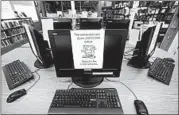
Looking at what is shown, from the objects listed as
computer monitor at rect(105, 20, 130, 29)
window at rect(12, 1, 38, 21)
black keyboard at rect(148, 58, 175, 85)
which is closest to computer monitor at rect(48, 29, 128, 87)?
black keyboard at rect(148, 58, 175, 85)

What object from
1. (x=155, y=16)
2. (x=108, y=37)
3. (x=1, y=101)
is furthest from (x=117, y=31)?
(x=155, y=16)

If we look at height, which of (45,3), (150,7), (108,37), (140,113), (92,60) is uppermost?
(45,3)

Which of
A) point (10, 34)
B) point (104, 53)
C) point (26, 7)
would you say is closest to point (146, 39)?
point (104, 53)

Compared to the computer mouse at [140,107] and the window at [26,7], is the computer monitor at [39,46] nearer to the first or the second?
the computer mouse at [140,107]

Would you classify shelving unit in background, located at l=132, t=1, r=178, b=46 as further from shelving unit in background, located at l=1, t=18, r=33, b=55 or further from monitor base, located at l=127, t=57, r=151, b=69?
shelving unit in background, located at l=1, t=18, r=33, b=55

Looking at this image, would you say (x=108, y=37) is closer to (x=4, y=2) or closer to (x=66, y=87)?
(x=66, y=87)

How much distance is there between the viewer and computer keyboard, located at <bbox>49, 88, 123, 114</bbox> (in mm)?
549

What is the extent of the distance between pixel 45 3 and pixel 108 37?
17.0 feet

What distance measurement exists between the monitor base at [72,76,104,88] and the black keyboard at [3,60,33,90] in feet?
1.32

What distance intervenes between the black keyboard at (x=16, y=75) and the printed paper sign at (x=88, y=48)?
45cm

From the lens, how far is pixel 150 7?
4.08 metres

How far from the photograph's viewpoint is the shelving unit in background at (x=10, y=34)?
3160 millimetres

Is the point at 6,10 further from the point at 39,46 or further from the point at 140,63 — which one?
the point at 140,63

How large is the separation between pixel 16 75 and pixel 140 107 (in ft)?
3.22
